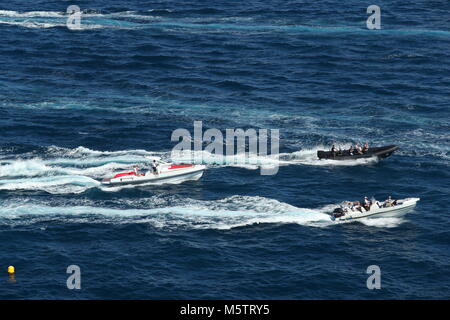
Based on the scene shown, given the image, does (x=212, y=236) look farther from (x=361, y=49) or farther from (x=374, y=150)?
(x=361, y=49)

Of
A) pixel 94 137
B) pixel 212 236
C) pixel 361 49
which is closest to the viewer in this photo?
pixel 212 236

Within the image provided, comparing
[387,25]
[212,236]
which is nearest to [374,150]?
[212,236]
